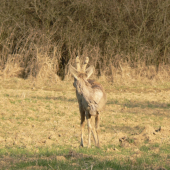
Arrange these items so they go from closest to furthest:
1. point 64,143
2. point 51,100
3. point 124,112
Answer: point 64,143, point 124,112, point 51,100

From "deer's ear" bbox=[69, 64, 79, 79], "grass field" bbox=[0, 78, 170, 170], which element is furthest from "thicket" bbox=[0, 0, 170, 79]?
"deer's ear" bbox=[69, 64, 79, 79]

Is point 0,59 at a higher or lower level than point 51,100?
higher

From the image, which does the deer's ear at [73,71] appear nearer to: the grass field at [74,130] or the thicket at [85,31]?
the grass field at [74,130]

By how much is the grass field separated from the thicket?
2920 mm

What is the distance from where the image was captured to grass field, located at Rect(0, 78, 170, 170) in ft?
17.7

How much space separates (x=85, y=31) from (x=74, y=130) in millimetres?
11016

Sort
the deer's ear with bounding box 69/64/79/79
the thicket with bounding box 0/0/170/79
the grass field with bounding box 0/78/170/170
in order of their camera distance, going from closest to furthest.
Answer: the grass field with bounding box 0/78/170/170
the deer's ear with bounding box 69/64/79/79
the thicket with bounding box 0/0/170/79

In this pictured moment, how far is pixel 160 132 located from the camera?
27.4 feet

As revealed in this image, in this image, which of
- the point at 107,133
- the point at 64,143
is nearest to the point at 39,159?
the point at 64,143

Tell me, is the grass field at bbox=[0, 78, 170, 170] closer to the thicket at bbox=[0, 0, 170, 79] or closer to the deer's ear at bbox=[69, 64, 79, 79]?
the deer's ear at bbox=[69, 64, 79, 79]

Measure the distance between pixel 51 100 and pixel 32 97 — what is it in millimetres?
897

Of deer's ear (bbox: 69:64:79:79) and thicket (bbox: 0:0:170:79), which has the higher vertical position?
thicket (bbox: 0:0:170:79)

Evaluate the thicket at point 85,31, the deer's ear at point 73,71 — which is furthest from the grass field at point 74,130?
the thicket at point 85,31

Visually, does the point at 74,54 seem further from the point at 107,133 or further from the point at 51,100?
the point at 107,133
